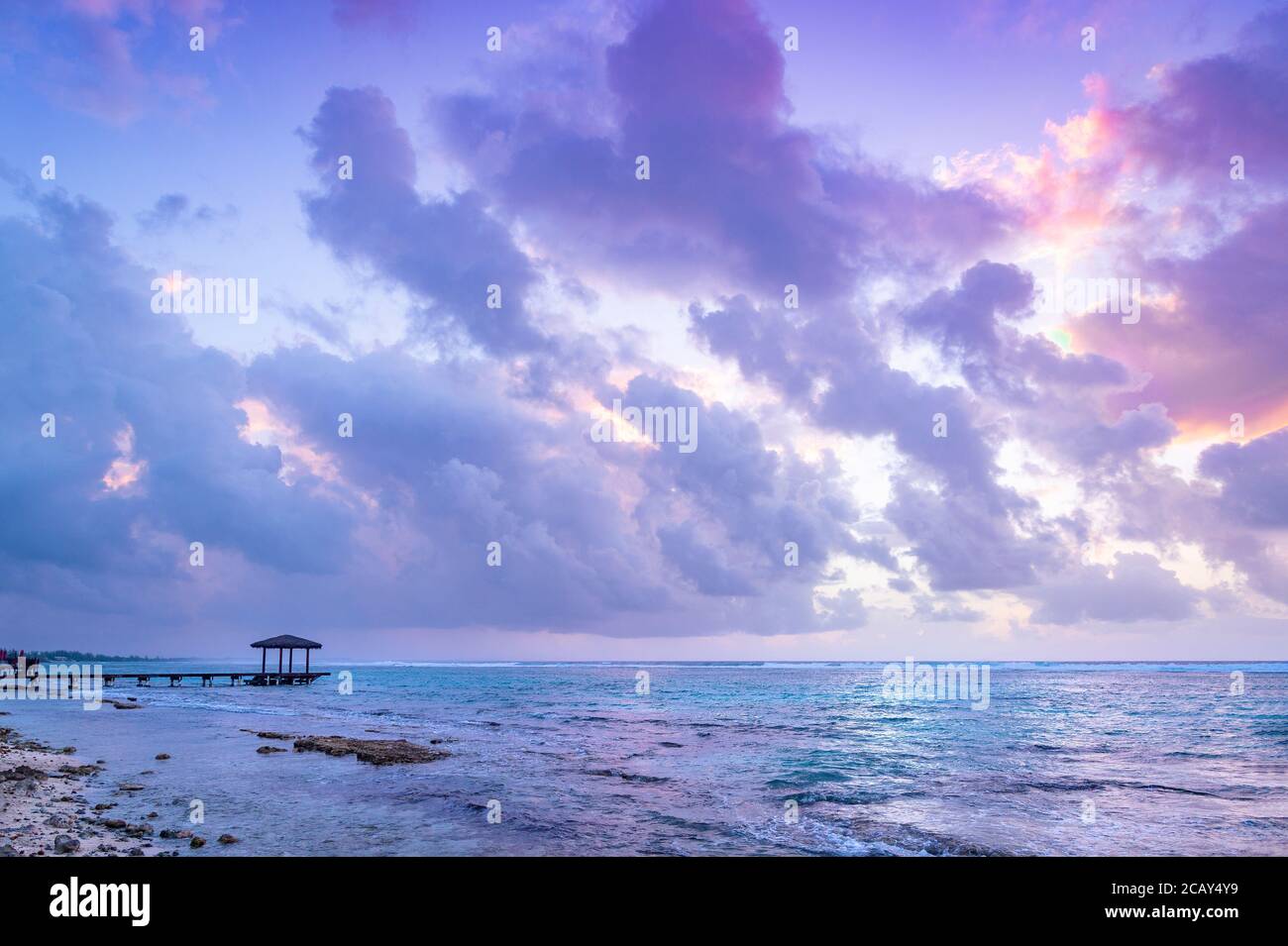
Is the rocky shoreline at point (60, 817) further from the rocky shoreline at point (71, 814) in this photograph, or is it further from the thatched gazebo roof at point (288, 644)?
the thatched gazebo roof at point (288, 644)

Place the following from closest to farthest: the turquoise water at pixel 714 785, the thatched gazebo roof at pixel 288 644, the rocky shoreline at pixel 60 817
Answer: the rocky shoreline at pixel 60 817, the turquoise water at pixel 714 785, the thatched gazebo roof at pixel 288 644

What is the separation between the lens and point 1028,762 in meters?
28.0

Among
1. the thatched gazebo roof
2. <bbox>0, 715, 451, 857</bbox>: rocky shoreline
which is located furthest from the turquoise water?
the thatched gazebo roof

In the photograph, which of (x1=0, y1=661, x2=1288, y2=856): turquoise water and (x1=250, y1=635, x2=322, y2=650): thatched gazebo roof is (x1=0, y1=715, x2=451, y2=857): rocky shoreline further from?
(x1=250, y1=635, x2=322, y2=650): thatched gazebo roof

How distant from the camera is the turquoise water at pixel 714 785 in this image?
1544 cm

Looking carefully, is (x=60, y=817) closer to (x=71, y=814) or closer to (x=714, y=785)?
(x=71, y=814)

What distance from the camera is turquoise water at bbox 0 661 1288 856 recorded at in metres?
15.4

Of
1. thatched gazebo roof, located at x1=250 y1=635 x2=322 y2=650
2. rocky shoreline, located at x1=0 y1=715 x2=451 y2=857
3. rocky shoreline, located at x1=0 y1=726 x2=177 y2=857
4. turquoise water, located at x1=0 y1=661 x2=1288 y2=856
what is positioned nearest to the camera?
rocky shoreline, located at x1=0 y1=726 x2=177 y2=857

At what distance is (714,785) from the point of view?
22.5 m

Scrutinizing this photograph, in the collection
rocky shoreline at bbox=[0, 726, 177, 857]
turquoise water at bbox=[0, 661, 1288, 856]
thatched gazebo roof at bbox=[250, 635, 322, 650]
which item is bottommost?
thatched gazebo roof at bbox=[250, 635, 322, 650]

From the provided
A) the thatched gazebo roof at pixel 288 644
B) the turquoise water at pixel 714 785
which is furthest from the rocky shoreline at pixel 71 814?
the thatched gazebo roof at pixel 288 644
